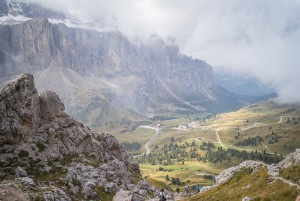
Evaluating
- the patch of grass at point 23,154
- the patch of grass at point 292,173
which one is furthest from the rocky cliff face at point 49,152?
the patch of grass at point 292,173

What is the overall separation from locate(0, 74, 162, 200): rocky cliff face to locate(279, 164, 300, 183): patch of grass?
4913 centimetres

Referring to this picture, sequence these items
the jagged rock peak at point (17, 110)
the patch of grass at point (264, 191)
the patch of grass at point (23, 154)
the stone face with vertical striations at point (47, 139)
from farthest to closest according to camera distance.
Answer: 1. the jagged rock peak at point (17, 110)
2. the stone face with vertical striations at point (47, 139)
3. the patch of grass at point (23, 154)
4. the patch of grass at point (264, 191)

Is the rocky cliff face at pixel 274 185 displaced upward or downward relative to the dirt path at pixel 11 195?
upward

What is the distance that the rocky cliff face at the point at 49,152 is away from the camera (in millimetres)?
83062

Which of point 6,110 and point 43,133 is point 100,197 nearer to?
point 43,133

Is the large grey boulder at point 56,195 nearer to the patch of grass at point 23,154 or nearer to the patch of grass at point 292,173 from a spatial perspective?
the patch of grass at point 23,154

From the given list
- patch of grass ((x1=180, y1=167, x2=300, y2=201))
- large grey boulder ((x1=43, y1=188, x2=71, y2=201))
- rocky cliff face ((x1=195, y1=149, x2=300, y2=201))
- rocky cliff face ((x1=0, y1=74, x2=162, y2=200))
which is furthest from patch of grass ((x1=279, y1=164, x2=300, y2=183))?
rocky cliff face ((x1=0, y1=74, x2=162, y2=200))

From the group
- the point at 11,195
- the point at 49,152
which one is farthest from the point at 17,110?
the point at 11,195

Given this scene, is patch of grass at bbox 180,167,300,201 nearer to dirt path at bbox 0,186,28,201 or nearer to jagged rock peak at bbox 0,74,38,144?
dirt path at bbox 0,186,28,201

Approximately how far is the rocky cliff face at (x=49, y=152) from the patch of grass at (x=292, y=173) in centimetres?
4913

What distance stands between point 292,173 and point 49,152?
226ft

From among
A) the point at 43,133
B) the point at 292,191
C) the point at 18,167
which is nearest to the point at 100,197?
the point at 18,167

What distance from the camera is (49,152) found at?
9694 centimetres

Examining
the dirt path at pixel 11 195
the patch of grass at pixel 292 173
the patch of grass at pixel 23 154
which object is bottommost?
the dirt path at pixel 11 195
